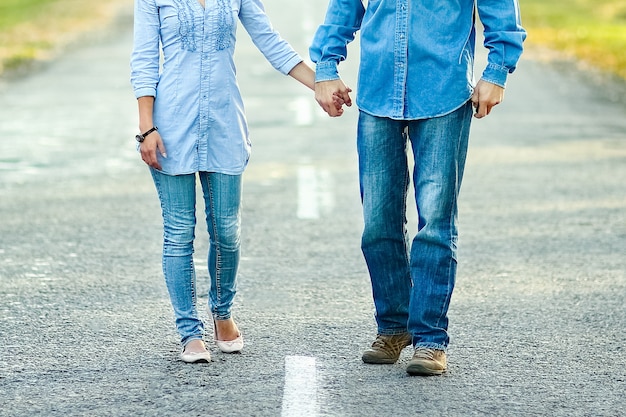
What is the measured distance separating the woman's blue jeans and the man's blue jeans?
0.55 m

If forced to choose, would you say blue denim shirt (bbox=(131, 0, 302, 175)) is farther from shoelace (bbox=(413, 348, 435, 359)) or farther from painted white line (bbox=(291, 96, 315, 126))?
painted white line (bbox=(291, 96, 315, 126))

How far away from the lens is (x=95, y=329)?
6000 millimetres

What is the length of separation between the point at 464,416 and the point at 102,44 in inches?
747

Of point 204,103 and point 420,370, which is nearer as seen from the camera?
point 420,370

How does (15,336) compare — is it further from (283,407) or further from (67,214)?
(67,214)

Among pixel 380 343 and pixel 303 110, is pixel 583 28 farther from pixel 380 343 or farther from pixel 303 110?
pixel 380 343

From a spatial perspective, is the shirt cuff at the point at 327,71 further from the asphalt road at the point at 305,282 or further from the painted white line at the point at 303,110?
the painted white line at the point at 303,110

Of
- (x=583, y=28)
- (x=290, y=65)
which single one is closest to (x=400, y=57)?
(x=290, y=65)

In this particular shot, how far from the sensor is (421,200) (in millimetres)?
5223

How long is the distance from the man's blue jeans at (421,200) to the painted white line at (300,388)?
1.46 ft

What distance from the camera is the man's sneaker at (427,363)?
5.18 metres

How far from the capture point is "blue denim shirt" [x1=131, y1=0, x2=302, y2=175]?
17.3ft

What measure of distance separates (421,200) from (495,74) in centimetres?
57

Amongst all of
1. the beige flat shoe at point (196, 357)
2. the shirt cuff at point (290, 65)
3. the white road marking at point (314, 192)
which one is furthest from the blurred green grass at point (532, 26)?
the beige flat shoe at point (196, 357)
